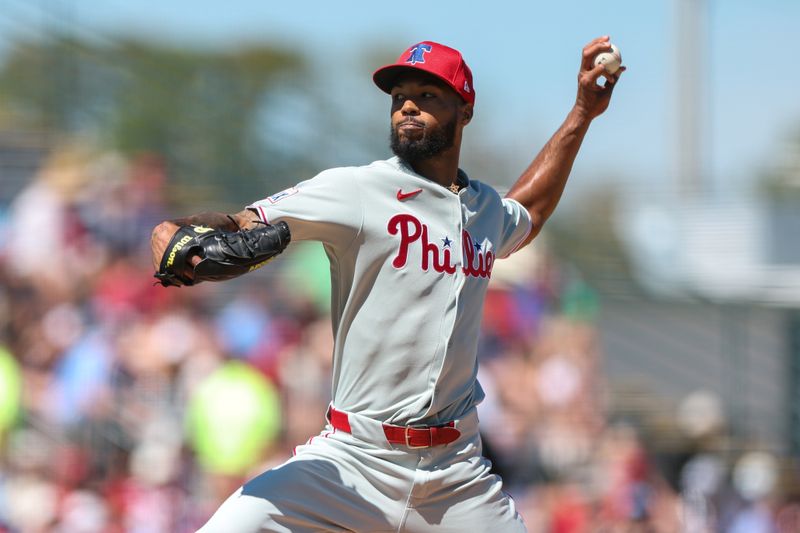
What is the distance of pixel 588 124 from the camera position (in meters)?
5.23

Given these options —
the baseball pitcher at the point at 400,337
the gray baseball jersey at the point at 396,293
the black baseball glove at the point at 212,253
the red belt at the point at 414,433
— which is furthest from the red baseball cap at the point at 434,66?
the red belt at the point at 414,433

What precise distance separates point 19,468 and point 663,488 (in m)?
5.00

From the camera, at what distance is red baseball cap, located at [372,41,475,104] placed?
4426mm

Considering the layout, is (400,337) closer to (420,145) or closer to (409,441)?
(409,441)

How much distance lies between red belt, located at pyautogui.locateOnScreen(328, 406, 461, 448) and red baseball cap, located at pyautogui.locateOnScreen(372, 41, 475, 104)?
1.24m

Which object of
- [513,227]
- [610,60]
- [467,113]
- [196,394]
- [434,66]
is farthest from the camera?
[196,394]

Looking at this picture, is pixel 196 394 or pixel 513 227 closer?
pixel 513 227

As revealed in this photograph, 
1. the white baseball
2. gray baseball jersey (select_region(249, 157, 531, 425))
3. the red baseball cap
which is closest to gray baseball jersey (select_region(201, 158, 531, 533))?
gray baseball jersey (select_region(249, 157, 531, 425))

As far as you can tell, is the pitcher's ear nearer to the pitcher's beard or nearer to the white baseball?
the pitcher's beard

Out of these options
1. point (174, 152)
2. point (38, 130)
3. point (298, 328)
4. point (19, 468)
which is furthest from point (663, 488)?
point (38, 130)

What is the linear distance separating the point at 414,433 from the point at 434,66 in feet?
4.36

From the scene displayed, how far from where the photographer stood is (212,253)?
11.9 feet

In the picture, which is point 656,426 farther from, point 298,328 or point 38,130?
point 38,130

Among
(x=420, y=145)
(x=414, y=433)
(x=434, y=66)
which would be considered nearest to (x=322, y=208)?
(x=420, y=145)
